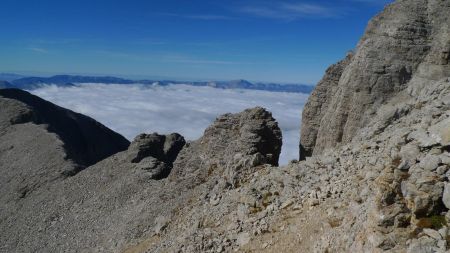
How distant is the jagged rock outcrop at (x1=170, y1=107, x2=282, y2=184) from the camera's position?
44.1 metres

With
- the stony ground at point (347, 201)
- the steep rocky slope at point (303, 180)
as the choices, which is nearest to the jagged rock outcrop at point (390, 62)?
the steep rocky slope at point (303, 180)

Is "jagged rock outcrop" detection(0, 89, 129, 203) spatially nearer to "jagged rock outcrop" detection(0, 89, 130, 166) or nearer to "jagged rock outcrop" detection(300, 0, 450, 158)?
"jagged rock outcrop" detection(0, 89, 130, 166)

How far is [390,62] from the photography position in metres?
40.0

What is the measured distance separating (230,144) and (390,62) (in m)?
16.7

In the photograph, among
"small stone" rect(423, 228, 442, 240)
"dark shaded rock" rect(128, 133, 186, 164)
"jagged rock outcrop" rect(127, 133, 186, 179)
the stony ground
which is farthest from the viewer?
"dark shaded rock" rect(128, 133, 186, 164)

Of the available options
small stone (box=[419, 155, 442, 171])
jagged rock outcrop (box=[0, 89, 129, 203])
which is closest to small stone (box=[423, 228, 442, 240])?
small stone (box=[419, 155, 442, 171])

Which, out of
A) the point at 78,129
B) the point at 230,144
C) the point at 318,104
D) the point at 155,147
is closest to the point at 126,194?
the point at 230,144

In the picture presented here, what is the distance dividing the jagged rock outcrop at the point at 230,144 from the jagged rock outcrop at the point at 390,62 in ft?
18.2

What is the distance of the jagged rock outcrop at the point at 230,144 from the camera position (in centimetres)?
4412

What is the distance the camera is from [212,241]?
2834cm

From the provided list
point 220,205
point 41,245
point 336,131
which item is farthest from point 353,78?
point 41,245

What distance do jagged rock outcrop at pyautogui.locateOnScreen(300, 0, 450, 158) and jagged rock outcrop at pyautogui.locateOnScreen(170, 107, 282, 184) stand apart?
556 centimetres

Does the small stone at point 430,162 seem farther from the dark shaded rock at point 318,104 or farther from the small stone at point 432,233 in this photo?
the dark shaded rock at point 318,104

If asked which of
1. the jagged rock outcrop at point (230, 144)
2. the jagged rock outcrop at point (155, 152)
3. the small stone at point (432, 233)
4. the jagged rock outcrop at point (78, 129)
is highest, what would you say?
the small stone at point (432, 233)
